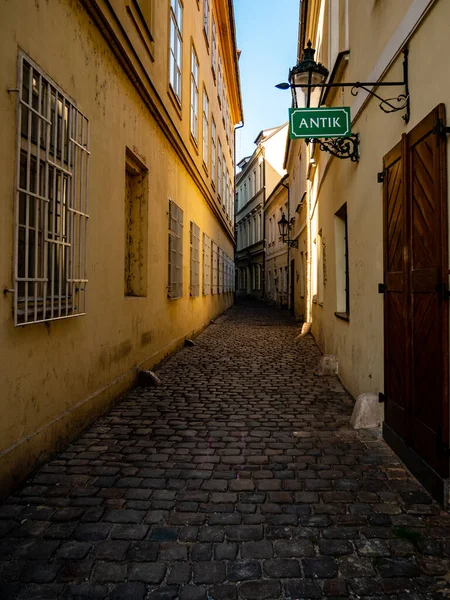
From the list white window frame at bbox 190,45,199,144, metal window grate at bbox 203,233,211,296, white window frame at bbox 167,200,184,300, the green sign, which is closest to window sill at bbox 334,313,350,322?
the green sign

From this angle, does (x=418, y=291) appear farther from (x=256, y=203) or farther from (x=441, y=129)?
(x=256, y=203)

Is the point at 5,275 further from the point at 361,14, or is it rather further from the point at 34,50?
the point at 361,14

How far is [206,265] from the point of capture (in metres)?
15.4

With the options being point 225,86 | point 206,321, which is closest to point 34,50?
point 206,321

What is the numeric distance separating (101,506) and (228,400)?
312 cm

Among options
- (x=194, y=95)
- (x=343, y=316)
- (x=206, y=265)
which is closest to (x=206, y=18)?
(x=194, y=95)

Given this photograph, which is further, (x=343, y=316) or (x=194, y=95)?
(x=194, y=95)

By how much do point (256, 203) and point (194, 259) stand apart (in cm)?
2428

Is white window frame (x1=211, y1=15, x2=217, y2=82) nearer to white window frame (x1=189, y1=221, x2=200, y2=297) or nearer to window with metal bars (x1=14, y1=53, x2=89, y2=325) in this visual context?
white window frame (x1=189, y1=221, x2=200, y2=297)

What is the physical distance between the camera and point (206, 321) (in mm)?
15320

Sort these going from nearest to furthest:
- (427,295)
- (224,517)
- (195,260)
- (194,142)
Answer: (224,517), (427,295), (194,142), (195,260)

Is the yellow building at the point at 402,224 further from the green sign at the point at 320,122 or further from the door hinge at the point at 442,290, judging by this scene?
the green sign at the point at 320,122

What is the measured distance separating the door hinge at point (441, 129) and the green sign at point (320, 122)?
199 centimetres

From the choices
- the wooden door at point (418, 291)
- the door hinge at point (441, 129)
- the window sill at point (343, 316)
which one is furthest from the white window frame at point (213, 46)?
the door hinge at point (441, 129)
